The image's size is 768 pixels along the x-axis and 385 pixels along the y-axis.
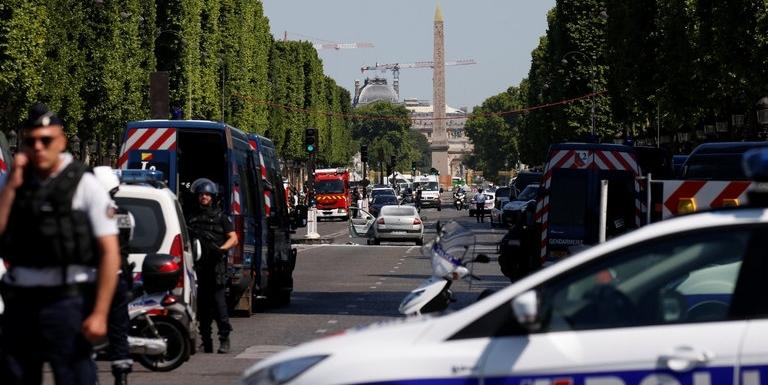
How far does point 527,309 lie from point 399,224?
44694mm

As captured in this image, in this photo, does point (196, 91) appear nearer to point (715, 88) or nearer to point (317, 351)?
point (715, 88)

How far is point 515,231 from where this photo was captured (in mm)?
27766

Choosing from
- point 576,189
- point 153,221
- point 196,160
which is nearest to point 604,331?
point 153,221

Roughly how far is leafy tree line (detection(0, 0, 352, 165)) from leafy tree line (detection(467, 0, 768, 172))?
15914 millimetres

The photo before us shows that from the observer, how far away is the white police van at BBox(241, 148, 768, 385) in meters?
7.32

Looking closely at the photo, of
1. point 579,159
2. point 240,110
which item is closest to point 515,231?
point 579,159

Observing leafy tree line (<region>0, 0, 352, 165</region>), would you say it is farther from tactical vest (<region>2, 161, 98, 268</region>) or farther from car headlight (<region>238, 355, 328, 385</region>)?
car headlight (<region>238, 355, 328, 385</region>)

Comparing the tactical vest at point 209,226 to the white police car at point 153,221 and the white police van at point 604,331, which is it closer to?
the white police car at point 153,221

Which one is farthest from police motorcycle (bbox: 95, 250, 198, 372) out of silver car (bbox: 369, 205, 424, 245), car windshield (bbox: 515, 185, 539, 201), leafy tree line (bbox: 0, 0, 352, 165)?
car windshield (bbox: 515, 185, 539, 201)

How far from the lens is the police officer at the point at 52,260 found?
8016 mm

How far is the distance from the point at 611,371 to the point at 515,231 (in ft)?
67.1

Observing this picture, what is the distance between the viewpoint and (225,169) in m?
21.3

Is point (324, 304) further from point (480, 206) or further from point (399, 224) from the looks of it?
point (480, 206)

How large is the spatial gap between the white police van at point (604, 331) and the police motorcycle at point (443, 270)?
4766mm
